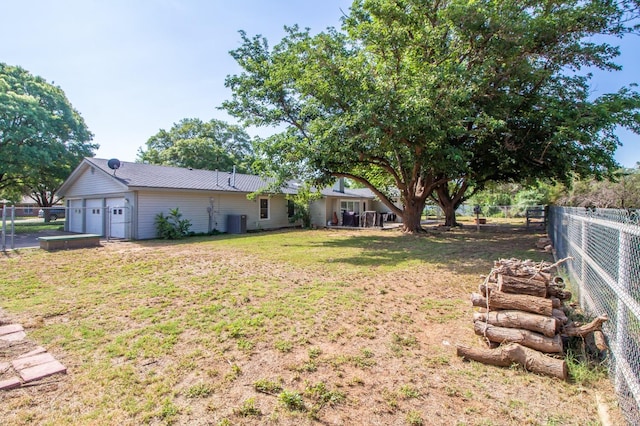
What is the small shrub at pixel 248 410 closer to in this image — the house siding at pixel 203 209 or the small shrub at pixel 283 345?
the small shrub at pixel 283 345

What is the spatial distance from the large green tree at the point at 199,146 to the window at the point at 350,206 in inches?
419

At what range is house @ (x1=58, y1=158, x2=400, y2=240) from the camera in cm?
1371

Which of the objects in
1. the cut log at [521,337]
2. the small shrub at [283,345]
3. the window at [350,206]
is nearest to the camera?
the cut log at [521,337]

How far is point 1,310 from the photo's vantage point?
4.61 metres

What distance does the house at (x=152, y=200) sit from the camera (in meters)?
13.7

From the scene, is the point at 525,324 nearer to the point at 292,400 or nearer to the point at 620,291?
the point at 620,291

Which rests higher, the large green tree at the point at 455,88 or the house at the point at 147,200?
the large green tree at the point at 455,88

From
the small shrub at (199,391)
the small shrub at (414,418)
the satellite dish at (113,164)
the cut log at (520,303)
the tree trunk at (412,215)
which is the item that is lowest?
the small shrub at (414,418)

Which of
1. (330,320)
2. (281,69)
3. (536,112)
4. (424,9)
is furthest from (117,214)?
(536,112)

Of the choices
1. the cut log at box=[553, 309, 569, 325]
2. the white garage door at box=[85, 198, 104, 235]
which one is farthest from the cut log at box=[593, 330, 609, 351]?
the white garage door at box=[85, 198, 104, 235]

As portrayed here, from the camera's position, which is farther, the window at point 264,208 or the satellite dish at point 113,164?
the window at point 264,208

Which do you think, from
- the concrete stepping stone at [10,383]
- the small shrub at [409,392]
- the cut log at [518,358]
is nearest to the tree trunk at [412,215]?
the cut log at [518,358]

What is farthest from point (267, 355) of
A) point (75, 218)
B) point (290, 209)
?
point (75, 218)

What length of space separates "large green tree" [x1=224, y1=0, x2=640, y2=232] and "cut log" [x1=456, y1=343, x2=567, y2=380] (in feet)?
26.0
